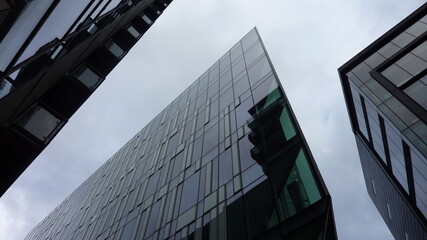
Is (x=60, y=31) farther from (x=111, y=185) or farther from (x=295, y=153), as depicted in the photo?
(x=111, y=185)

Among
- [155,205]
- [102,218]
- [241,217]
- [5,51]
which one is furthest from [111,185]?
[5,51]

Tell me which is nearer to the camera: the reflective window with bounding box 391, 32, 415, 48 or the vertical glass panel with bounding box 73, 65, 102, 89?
the vertical glass panel with bounding box 73, 65, 102, 89

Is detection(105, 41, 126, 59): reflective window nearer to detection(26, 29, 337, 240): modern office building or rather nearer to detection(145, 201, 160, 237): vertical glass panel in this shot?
detection(26, 29, 337, 240): modern office building

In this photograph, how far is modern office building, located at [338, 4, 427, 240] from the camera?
2141 centimetres

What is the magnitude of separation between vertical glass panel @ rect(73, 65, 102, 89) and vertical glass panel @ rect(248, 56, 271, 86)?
10528 millimetres

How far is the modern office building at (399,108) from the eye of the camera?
2141 cm

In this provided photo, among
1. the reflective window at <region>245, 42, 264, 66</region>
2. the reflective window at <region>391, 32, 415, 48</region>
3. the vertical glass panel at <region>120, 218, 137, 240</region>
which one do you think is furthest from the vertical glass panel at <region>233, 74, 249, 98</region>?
the reflective window at <region>391, 32, 415, 48</region>

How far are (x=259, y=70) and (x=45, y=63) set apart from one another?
15.9 meters

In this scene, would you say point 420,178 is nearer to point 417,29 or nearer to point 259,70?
point 417,29

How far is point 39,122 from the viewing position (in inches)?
483

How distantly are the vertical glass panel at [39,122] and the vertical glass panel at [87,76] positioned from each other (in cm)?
247

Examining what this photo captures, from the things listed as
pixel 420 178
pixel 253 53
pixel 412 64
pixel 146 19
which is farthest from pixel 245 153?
pixel 412 64

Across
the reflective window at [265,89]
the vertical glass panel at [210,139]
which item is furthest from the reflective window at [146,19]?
the reflective window at [265,89]

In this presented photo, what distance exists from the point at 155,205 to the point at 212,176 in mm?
6481
